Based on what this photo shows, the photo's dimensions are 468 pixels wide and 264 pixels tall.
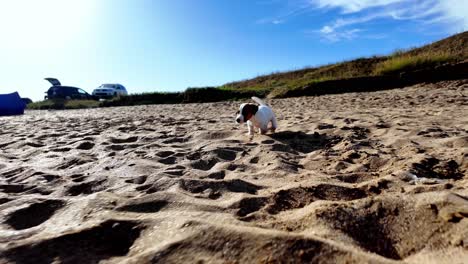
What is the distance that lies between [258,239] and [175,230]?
38cm

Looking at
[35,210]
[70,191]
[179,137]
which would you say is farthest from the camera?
[179,137]

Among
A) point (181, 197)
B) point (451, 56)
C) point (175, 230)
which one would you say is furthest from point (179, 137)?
point (451, 56)

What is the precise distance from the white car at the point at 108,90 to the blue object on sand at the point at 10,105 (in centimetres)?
1068

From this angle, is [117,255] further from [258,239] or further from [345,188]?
[345,188]

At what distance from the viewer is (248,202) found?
202 cm

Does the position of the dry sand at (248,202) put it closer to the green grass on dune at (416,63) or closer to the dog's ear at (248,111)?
the dog's ear at (248,111)

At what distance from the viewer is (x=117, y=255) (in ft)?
4.99

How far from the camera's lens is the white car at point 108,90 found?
940 inches

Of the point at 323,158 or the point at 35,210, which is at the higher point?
the point at 35,210

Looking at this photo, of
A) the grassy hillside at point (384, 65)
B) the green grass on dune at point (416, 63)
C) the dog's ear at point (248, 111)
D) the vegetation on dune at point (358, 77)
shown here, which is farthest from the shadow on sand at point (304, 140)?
the green grass on dune at point (416, 63)

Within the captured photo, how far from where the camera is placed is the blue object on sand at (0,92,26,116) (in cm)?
1270

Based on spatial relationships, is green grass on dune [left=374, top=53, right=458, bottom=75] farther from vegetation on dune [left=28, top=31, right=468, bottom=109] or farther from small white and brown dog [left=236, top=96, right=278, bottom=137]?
small white and brown dog [left=236, top=96, right=278, bottom=137]

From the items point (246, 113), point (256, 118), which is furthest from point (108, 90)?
point (256, 118)

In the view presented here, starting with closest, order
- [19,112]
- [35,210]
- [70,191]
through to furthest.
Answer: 1. [35,210]
2. [70,191]
3. [19,112]
